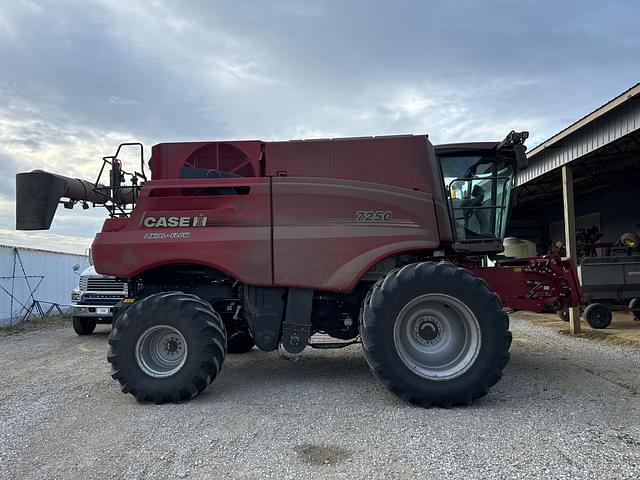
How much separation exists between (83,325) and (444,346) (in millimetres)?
9681

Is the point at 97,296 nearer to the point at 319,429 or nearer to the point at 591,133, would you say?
the point at 319,429

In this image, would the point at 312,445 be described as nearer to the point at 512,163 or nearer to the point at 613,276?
the point at 512,163

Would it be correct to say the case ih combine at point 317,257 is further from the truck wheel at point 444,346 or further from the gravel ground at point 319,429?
the gravel ground at point 319,429

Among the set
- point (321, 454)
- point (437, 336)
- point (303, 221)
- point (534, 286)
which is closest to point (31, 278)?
point (303, 221)

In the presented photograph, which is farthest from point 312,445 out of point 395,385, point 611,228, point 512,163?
point 611,228

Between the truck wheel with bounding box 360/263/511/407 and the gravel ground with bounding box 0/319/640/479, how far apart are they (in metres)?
0.24

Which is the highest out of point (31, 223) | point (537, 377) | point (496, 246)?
point (31, 223)

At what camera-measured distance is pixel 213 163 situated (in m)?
6.25

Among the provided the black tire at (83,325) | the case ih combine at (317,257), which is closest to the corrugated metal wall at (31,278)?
the black tire at (83,325)

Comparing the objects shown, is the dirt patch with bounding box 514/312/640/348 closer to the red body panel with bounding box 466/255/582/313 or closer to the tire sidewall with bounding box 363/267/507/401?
the red body panel with bounding box 466/255/582/313

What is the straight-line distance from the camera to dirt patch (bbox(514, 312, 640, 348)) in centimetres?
1004

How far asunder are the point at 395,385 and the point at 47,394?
4177mm

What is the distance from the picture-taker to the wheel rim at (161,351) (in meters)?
5.39

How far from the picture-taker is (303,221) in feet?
18.7
